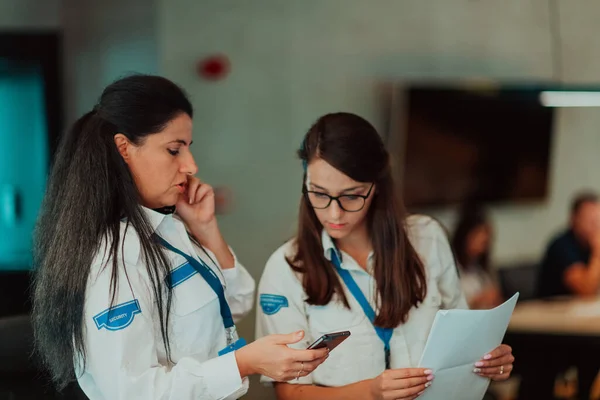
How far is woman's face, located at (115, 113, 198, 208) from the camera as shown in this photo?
207cm

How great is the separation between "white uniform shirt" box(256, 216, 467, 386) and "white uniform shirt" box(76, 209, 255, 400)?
38 cm

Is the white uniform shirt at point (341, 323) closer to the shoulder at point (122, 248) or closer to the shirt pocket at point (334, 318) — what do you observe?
the shirt pocket at point (334, 318)

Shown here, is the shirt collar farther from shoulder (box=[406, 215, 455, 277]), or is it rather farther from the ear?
the ear

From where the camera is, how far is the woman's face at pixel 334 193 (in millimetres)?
2383

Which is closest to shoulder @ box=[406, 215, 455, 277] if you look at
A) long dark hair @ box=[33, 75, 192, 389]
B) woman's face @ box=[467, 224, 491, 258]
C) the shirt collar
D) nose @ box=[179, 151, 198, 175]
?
the shirt collar

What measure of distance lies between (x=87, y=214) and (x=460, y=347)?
3.42ft

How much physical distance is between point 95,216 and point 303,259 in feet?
2.42

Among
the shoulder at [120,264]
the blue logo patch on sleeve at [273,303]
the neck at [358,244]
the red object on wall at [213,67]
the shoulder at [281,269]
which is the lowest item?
the blue logo patch on sleeve at [273,303]

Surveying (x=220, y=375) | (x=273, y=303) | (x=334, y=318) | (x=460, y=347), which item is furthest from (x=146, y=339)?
(x=460, y=347)

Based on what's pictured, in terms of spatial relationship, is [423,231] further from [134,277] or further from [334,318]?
[134,277]

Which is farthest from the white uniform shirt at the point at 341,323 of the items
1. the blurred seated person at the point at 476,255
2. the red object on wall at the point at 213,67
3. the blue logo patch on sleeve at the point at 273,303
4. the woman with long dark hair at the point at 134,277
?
the blurred seated person at the point at 476,255

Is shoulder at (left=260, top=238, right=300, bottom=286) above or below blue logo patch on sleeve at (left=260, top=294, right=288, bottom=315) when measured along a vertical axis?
above

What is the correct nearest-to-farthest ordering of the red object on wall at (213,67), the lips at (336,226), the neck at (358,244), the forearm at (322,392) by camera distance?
the forearm at (322,392)
the lips at (336,226)
the neck at (358,244)
the red object on wall at (213,67)

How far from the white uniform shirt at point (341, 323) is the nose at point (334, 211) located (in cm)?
15
